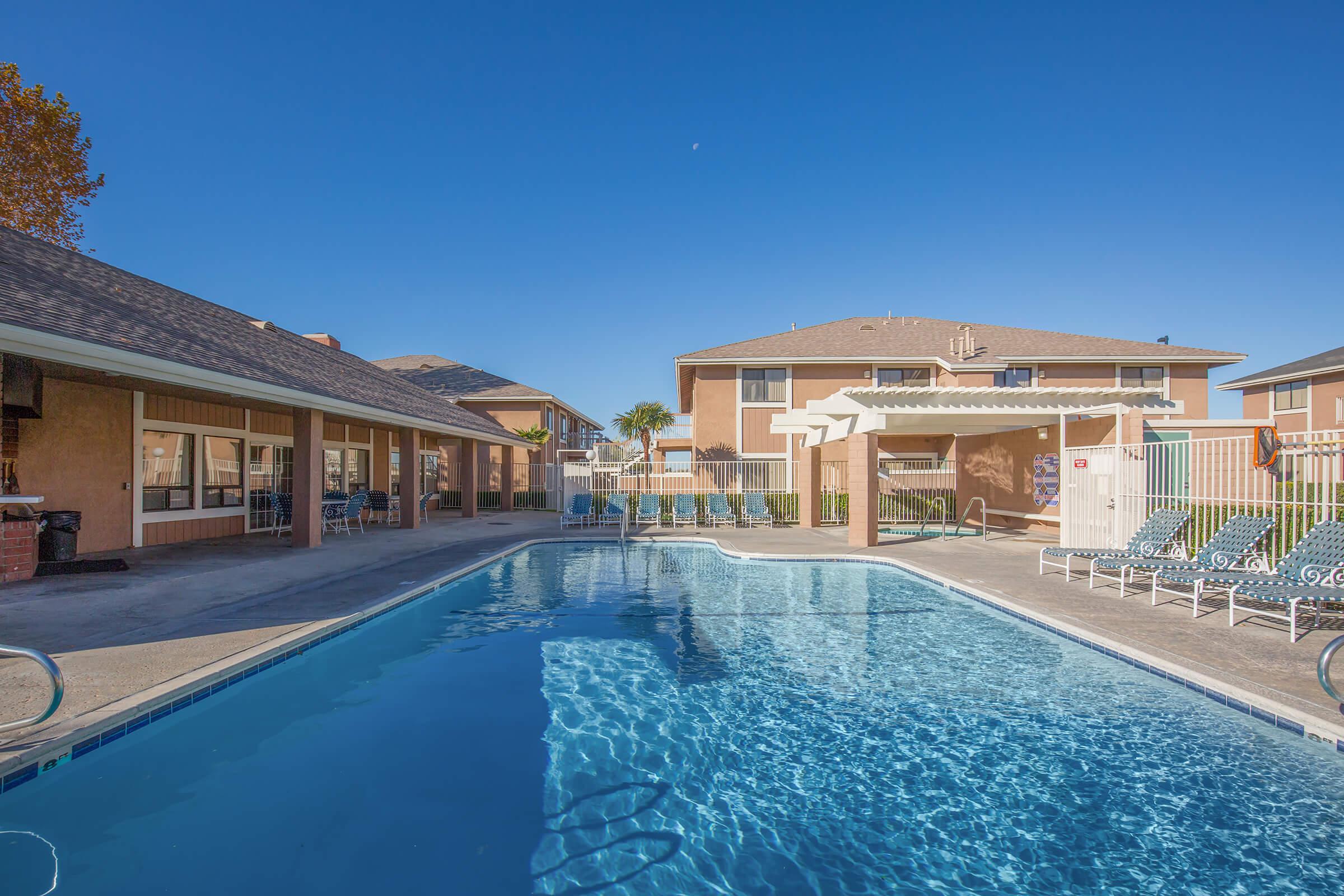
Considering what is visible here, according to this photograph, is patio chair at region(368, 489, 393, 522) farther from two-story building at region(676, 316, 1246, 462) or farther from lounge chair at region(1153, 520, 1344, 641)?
lounge chair at region(1153, 520, 1344, 641)

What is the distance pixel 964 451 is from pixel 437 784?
18.1 m

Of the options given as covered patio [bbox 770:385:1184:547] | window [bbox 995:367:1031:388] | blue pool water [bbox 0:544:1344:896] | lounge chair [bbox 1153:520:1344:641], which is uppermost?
window [bbox 995:367:1031:388]

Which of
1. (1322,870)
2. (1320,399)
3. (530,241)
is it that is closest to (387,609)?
(1322,870)

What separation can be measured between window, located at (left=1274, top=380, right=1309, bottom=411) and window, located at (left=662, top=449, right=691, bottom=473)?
2388 centimetres

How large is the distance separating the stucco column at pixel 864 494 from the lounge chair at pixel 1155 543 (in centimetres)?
439

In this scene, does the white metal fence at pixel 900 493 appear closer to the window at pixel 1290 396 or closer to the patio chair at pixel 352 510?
the patio chair at pixel 352 510

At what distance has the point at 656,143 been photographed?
16.4 m

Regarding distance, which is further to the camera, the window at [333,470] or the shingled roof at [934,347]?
the shingled roof at [934,347]

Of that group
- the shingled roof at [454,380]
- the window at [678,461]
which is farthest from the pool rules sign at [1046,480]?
the shingled roof at [454,380]

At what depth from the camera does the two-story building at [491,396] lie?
92.4 feet

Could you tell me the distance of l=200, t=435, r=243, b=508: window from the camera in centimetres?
1284

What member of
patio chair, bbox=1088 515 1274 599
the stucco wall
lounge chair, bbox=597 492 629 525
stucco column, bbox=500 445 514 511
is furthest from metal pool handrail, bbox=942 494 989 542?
the stucco wall

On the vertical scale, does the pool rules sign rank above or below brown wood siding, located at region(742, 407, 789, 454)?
below

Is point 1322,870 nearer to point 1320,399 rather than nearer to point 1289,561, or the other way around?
Result: point 1289,561
